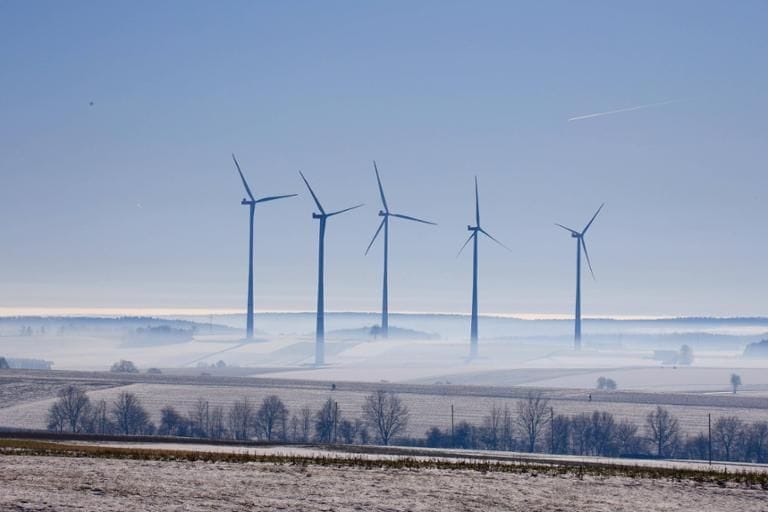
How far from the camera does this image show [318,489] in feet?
127

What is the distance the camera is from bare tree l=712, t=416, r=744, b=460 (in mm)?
113706

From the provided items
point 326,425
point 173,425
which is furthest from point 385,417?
point 173,425

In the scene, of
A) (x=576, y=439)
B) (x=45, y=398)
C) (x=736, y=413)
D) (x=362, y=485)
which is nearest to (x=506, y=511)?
(x=362, y=485)

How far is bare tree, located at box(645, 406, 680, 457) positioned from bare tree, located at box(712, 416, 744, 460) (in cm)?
410

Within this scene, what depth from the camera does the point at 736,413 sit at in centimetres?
14862

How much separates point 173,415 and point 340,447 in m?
63.2

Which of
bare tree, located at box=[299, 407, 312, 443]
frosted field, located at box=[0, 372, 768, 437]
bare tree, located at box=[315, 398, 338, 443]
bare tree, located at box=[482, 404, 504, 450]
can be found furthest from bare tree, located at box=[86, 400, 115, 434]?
bare tree, located at box=[482, 404, 504, 450]

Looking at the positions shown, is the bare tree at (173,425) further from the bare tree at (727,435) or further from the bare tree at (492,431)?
the bare tree at (727,435)

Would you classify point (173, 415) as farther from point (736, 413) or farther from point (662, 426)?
point (736, 413)

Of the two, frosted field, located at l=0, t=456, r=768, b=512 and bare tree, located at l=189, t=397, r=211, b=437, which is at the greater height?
→ frosted field, located at l=0, t=456, r=768, b=512

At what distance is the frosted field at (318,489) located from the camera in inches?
1396

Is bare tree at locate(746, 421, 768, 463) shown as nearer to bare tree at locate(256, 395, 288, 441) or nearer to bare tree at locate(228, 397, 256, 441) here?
bare tree at locate(256, 395, 288, 441)

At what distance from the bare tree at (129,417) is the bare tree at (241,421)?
9.91 meters

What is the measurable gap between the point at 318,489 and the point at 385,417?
93.7 meters
